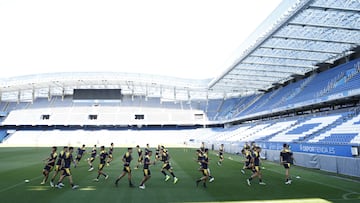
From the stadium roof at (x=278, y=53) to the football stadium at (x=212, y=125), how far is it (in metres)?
0.14

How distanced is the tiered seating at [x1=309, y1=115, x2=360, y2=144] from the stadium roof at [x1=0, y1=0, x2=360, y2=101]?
25.6 ft

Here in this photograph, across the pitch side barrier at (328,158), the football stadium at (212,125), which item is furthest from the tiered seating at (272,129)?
the pitch side barrier at (328,158)

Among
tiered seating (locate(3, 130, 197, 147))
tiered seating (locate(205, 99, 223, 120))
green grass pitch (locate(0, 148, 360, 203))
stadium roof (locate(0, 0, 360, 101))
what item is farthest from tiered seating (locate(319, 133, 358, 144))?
tiered seating (locate(205, 99, 223, 120))

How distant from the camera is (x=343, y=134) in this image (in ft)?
71.3

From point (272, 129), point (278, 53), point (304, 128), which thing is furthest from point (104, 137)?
point (304, 128)

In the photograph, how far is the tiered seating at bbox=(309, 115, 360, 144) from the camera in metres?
20.6

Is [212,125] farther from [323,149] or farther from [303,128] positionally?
[323,149]

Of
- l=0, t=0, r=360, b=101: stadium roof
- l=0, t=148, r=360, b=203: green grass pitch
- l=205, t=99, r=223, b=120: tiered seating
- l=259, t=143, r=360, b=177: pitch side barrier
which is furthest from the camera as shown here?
l=205, t=99, r=223, b=120: tiered seating

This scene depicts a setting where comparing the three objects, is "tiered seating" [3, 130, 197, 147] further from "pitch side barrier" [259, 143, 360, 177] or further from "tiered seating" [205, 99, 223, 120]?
"pitch side barrier" [259, 143, 360, 177]

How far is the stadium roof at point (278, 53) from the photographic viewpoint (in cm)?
2039

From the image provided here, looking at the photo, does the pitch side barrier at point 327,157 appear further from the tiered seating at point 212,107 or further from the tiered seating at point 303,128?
the tiered seating at point 212,107

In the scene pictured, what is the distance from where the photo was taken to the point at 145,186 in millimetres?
12742

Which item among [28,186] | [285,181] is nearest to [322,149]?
[285,181]

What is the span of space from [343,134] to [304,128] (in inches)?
284
